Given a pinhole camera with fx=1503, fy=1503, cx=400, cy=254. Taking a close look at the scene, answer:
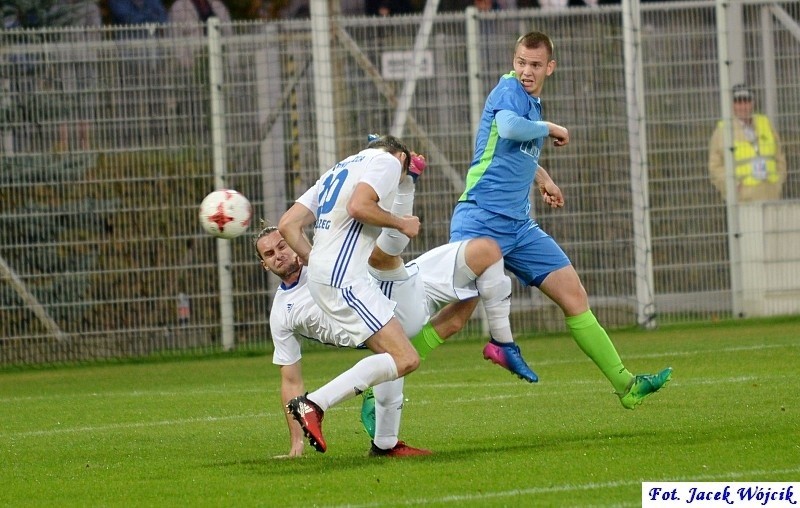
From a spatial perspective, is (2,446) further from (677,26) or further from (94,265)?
(677,26)

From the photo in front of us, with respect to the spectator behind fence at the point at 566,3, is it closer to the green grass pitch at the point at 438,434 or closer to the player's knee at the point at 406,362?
the green grass pitch at the point at 438,434

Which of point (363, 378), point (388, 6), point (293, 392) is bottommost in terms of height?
point (293, 392)

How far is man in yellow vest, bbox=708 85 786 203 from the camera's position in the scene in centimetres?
1756

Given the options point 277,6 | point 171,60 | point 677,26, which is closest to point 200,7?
point 277,6

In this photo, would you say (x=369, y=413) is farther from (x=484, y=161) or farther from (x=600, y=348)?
(x=484, y=161)

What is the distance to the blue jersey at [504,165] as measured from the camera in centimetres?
949

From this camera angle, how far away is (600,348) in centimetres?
952

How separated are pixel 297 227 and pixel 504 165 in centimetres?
188

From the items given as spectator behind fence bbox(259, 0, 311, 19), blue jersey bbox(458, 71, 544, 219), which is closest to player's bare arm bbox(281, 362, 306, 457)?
blue jersey bbox(458, 71, 544, 219)

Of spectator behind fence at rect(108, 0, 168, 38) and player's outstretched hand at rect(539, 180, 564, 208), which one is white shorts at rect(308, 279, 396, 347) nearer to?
player's outstretched hand at rect(539, 180, 564, 208)

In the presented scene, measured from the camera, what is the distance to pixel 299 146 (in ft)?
55.8

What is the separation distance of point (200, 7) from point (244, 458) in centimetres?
1257

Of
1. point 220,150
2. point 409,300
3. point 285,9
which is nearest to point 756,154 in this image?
point 220,150

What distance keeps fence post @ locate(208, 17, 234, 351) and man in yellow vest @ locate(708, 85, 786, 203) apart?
5.72m
